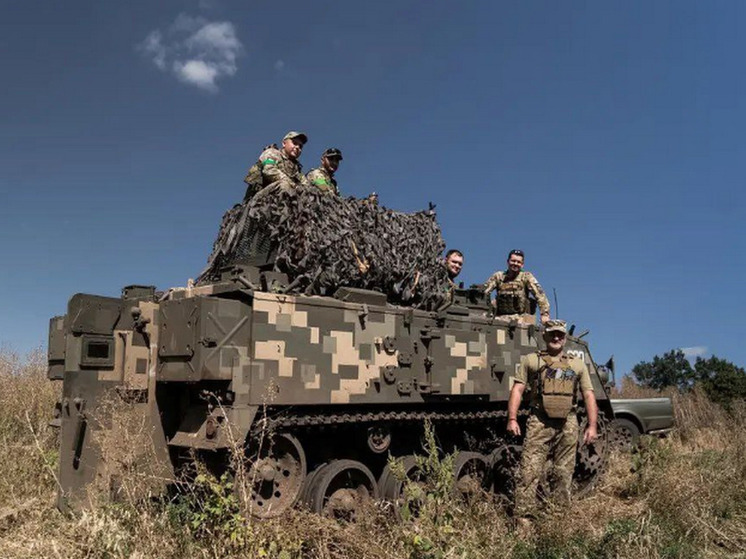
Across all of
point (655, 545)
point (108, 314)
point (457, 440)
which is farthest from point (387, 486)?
point (108, 314)

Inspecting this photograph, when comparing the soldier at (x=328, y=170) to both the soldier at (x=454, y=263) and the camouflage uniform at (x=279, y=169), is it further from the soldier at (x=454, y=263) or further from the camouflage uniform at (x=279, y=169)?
the soldier at (x=454, y=263)

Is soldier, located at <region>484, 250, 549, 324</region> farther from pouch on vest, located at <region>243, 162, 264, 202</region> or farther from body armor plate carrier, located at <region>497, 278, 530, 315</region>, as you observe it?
pouch on vest, located at <region>243, 162, 264, 202</region>

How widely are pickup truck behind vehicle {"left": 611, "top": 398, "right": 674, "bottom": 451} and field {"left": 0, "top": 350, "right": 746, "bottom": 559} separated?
108 inches

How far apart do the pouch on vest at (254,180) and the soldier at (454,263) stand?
2968 mm

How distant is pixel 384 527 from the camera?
6.54 metres

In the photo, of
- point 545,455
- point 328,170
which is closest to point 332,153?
point 328,170

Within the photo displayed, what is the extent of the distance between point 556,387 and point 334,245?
2.78m

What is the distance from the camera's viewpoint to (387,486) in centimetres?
755

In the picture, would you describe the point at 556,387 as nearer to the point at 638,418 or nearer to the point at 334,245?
the point at 334,245

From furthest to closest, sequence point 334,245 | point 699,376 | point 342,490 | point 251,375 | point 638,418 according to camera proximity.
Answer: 1. point 699,376
2. point 638,418
3. point 334,245
4. point 342,490
5. point 251,375

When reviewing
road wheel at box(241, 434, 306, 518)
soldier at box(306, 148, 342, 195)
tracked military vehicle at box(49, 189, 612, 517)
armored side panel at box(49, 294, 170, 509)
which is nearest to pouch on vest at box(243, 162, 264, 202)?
soldier at box(306, 148, 342, 195)

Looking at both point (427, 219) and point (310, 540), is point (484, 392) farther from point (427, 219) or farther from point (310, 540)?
point (310, 540)

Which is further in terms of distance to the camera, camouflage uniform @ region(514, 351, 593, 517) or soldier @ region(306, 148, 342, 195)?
soldier @ region(306, 148, 342, 195)

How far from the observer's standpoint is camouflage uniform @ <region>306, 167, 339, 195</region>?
8.56 meters
